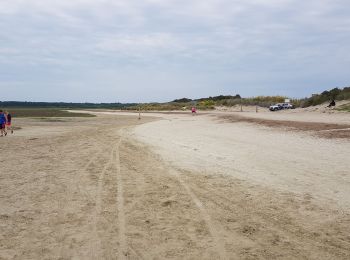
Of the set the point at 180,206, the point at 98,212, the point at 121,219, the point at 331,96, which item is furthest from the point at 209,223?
the point at 331,96

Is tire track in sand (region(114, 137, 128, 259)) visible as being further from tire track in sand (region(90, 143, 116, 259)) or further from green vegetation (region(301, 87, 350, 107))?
green vegetation (region(301, 87, 350, 107))

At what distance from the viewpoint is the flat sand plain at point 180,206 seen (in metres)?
5.19

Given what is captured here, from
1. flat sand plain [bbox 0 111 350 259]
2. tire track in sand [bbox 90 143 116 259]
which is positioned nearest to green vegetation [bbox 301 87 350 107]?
flat sand plain [bbox 0 111 350 259]

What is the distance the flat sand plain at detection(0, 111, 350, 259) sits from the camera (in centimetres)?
519

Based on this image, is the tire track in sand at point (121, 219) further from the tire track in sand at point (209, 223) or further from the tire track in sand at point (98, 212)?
the tire track in sand at point (209, 223)

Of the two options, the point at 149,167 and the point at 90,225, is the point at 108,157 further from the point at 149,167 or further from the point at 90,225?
the point at 90,225

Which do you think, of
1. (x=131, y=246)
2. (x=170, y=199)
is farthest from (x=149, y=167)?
(x=131, y=246)

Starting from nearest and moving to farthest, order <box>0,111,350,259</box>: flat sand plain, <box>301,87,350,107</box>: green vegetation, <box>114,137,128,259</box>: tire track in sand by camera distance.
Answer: <box>114,137,128,259</box>: tire track in sand → <box>0,111,350,259</box>: flat sand plain → <box>301,87,350,107</box>: green vegetation

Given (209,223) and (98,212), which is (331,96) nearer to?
(209,223)

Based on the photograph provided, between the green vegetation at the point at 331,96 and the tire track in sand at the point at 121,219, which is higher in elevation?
the green vegetation at the point at 331,96

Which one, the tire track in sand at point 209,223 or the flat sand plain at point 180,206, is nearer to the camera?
the tire track in sand at point 209,223

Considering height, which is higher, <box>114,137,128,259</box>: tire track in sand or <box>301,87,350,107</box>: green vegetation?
<box>301,87,350,107</box>: green vegetation

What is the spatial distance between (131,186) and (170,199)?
145 centimetres

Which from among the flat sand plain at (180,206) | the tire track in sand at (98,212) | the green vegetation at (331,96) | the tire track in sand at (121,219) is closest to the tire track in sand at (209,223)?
the flat sand plain at (180,206)
